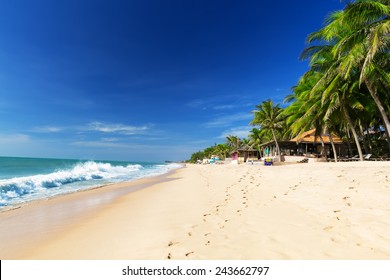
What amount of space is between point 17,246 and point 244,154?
43.8 m

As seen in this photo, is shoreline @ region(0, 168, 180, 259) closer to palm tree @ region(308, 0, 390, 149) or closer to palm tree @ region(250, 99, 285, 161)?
palm tree @ region(308, 0, 390, 149)

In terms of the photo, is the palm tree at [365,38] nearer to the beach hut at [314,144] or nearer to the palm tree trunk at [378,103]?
the palm tree trunk at [378,103]

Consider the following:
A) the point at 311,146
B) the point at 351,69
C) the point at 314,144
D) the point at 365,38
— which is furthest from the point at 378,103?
the point at 311,146

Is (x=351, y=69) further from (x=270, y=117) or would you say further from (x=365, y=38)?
→ (x=270, y=117)

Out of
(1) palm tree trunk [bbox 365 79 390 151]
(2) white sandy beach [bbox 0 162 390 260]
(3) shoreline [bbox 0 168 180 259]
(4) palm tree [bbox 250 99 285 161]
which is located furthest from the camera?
(4) palm tree [bbox 250 99 285 161]

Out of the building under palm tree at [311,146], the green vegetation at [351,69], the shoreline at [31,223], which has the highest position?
the green vegetation at [351,69]

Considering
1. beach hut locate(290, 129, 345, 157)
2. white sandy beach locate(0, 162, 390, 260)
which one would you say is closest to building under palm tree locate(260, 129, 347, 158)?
beach hut locate(290, 129, 345, 157)

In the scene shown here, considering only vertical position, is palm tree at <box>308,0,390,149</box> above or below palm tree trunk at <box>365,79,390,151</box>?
above

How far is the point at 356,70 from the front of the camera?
1526cm

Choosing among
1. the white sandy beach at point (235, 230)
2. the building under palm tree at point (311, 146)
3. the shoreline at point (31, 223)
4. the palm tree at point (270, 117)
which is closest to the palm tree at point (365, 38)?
the white sandy beach at point (235, 230)

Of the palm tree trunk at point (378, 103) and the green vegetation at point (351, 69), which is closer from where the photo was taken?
the green vegetation at point (351, 69)

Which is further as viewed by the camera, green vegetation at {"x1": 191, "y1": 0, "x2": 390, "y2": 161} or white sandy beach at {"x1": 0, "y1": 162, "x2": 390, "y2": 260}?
green vegetation at {"x1": 191, "y1": 0, "x2": 390, "y2": 161}

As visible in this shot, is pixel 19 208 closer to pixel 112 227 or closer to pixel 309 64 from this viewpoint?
pixel 112 227

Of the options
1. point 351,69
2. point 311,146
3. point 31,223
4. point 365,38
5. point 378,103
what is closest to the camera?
point 31,223
